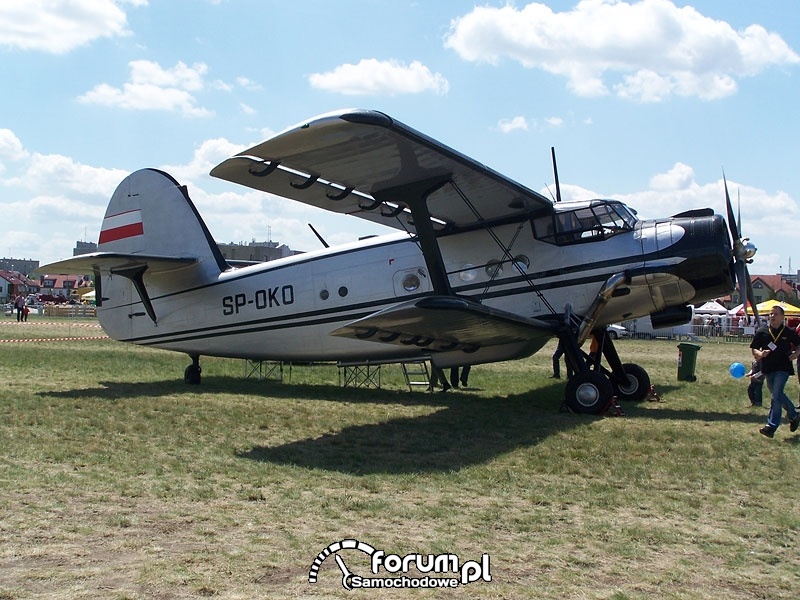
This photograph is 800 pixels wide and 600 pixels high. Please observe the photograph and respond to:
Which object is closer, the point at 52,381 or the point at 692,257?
the point at 692,257

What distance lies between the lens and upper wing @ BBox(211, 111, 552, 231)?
820cm

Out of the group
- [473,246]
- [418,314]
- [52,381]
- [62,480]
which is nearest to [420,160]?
[418,314]

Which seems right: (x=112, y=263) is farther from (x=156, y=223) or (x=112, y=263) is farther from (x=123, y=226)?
(x=123, y=226)

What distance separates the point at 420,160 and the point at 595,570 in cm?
640

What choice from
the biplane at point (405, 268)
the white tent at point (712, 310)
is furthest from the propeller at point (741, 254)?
the white tent at point (712, 310)

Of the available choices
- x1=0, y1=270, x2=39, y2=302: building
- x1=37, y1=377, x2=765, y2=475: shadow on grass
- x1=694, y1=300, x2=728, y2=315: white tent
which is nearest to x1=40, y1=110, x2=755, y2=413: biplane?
x1=37, y1=377, x2=765, y2=475: shadow on grass

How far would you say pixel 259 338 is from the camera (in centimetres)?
1419

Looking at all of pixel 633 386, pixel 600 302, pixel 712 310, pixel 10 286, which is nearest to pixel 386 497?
pixel 600 302

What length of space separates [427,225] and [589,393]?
3.36m

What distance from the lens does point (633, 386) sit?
41.9ft

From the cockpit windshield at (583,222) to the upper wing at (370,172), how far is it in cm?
31

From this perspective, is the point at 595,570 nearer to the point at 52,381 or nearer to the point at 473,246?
the point at 473,246

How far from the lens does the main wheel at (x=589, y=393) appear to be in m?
10.4

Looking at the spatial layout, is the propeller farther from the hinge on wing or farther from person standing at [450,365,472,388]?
person standing at [450,365,472,388]
